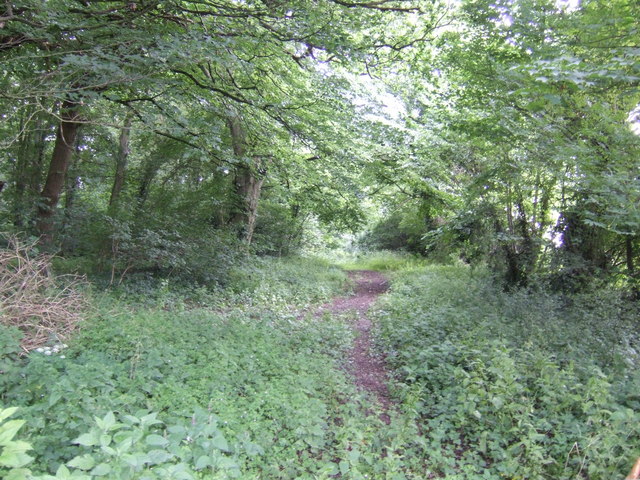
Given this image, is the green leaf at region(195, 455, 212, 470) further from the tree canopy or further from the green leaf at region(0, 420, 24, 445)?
the tree canopy

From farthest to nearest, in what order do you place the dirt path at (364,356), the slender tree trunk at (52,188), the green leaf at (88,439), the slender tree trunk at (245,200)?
the slender tree trunk at (245,200) → the slender tree trunk at (52,188) → the dirt path at (364,356) → the green leaf at (88,439)

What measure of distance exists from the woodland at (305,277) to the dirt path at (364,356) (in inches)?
2.2

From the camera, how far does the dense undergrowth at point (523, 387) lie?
11.7ft

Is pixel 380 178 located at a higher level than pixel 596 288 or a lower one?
higher

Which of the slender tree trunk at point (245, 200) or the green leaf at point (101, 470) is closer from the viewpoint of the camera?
the green leaf at point (101, 470)

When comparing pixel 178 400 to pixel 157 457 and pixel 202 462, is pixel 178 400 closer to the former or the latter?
pixel 202 462

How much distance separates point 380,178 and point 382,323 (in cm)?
401

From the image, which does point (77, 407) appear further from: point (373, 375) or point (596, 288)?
point (596, 288)

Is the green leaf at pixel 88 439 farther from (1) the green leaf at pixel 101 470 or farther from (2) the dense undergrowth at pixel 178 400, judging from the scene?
(1) the green leaf at pixel 101 470

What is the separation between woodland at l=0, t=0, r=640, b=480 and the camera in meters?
3.46

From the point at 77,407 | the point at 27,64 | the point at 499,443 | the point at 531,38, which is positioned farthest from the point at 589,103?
the point at 27,64

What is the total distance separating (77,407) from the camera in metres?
2.92

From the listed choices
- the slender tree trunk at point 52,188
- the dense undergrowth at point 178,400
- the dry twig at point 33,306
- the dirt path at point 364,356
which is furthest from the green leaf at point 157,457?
the slender tree trunk at point 52,188

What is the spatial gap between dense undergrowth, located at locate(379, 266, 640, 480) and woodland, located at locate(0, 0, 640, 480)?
4 centimetres
